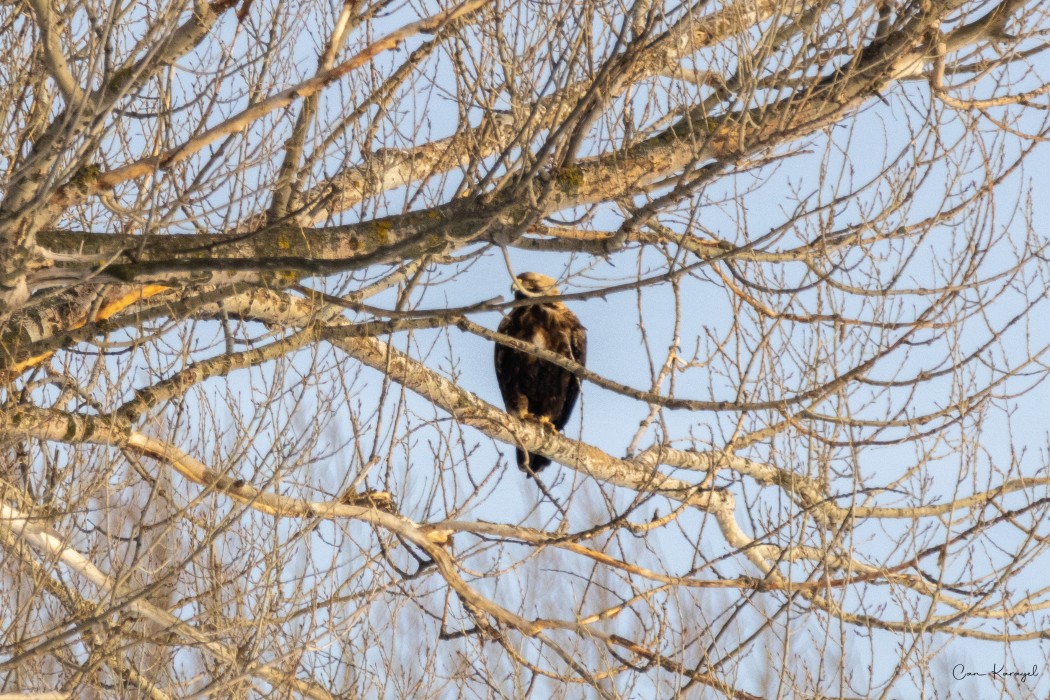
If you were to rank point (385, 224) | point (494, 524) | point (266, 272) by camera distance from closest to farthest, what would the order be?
point (266, 272), point (385, 224), point (494, 524)

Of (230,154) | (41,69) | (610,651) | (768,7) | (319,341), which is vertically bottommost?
(610,651)

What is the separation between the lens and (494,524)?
12.9ft

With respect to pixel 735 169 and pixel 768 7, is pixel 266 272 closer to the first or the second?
pixel 735 169

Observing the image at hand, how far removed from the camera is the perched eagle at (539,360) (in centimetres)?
628

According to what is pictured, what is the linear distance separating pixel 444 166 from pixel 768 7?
160 cm

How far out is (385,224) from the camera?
318 centimetres

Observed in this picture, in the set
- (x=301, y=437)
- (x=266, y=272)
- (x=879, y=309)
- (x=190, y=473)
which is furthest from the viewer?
(x=879, y=309)

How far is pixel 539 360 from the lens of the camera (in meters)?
6.40

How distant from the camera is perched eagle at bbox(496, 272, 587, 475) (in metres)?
6.28

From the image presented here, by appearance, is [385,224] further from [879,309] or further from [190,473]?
[879,309]

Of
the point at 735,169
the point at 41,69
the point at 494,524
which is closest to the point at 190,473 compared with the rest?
the point at 494,524

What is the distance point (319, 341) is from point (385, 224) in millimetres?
574

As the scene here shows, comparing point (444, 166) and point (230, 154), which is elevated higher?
point (444, 166)

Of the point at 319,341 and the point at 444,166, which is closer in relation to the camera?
the point at 319,341
